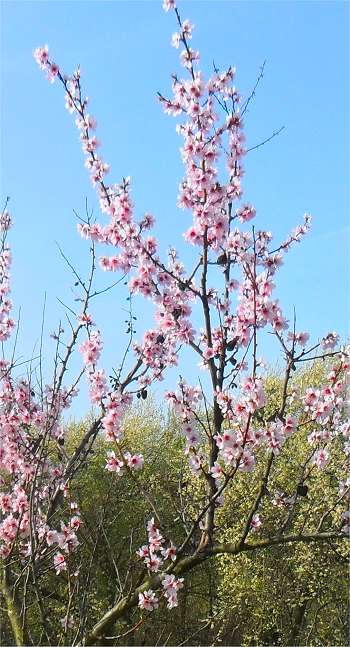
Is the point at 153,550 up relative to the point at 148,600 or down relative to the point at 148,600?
up

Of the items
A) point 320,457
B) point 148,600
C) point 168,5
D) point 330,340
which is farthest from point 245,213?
point 148,600

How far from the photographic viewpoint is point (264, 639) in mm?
16875

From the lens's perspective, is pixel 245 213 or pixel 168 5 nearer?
pixel 168 5

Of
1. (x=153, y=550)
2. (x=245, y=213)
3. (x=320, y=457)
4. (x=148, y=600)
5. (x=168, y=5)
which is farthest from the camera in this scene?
(x=320, y=457)

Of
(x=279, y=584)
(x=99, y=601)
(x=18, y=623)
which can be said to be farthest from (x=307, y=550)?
(x=18, y=623)

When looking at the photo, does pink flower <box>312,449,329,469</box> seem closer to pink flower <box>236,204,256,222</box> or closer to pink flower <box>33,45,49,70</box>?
pink flower <box>236,204,256,222</box>

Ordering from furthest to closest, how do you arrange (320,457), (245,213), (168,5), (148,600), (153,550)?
(320,457)
(245,213)
(168,5)
(153,550)
(148,600)

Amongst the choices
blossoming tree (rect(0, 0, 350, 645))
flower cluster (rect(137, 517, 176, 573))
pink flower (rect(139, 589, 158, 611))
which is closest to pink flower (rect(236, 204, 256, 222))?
blossoming tree (rect(0, 0, 350, 645))

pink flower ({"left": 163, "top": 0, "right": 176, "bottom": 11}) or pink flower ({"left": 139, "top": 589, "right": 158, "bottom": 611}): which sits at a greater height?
pink flower ({"left": 163, "top": 0, "right": 176, "bottom": 11})

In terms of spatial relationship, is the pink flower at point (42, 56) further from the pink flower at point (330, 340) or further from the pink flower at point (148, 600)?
the pink flower at point (148, 600)

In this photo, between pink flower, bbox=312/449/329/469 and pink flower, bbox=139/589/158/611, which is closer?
pink flower, bbox=139/589/158/611

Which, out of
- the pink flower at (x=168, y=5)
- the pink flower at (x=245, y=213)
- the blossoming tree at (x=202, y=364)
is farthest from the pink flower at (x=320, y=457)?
the pink flower at (x=168, y=5)

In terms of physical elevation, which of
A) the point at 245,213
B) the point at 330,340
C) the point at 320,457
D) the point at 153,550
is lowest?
the point at 153,550

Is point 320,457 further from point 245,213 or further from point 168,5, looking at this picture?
point 168,5
